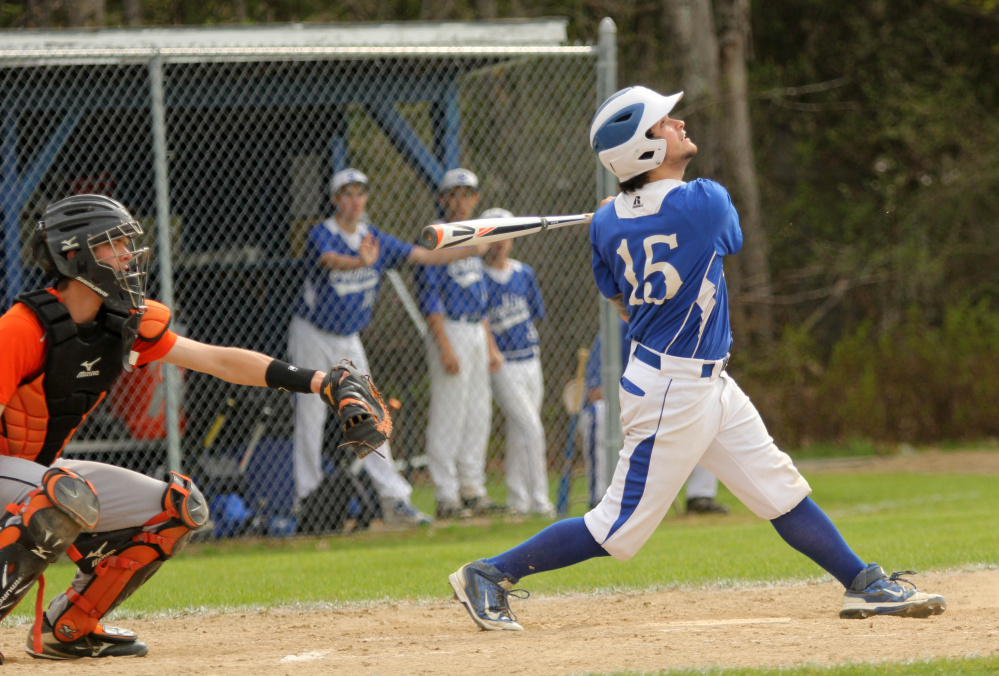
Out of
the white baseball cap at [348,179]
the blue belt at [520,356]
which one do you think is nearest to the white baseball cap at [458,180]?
the white baseball cap at [348,179]

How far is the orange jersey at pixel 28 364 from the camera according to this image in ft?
11.4

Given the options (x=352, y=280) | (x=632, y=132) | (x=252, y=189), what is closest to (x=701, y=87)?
(x=252, y=189)

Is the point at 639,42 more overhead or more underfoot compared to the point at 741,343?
more overhead

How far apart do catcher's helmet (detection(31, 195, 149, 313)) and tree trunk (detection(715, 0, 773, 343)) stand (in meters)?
9.82

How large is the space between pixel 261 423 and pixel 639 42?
380 inches

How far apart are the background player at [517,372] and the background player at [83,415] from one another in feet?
14.2

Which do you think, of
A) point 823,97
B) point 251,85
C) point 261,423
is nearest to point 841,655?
point 261,423

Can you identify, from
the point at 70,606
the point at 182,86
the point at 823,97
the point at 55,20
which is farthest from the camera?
the point at 823,97

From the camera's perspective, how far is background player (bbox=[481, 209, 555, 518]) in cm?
808

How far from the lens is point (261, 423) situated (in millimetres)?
7594

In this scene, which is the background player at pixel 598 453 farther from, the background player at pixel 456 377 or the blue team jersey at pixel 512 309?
the background player at pixel 456 377

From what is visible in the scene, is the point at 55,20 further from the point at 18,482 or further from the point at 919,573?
the point at 919,573

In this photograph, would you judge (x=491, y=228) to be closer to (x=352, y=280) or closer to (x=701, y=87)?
(x=352, y=280)

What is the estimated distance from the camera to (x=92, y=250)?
3672 mm
